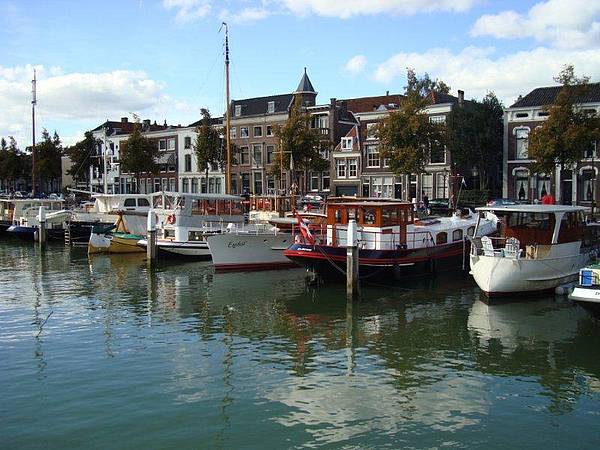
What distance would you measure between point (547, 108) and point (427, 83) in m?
31.8

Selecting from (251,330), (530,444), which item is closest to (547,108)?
(251,330)

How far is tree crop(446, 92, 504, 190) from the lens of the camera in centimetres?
5769

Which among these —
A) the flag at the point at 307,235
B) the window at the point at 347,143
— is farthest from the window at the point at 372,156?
the flag at the point at 307,235

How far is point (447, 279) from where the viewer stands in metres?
29.5

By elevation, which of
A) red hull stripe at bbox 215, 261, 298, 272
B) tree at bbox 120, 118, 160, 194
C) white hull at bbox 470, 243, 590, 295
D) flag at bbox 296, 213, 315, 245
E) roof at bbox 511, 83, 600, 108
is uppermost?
roof at bbox 511, 83, 600, 108

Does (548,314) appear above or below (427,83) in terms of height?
below

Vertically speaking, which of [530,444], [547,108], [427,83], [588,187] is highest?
[427,83]

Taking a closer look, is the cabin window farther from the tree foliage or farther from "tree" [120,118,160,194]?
"tree" [120,118,160,194]

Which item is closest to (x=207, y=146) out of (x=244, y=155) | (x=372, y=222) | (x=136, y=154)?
(x=136, y=154)

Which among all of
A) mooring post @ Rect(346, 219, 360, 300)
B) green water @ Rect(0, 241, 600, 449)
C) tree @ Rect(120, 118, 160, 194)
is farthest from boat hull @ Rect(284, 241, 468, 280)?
tree @ Rect(120, 118, 160, 194)

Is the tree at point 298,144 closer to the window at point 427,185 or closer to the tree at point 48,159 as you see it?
the window at point 427,185

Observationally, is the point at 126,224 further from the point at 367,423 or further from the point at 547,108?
the point at 367,423

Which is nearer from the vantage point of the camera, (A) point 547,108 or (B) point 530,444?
(B) point 530,444

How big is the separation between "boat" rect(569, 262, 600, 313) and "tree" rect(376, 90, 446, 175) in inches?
1222
